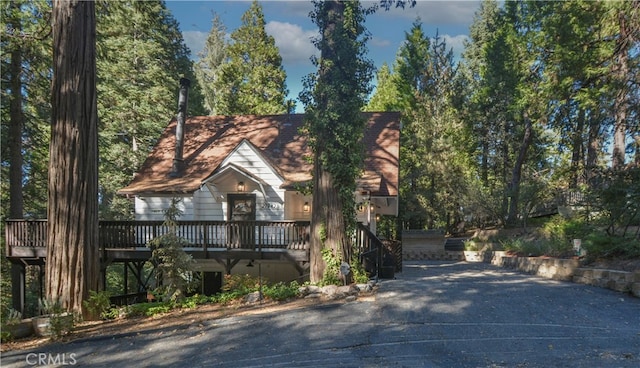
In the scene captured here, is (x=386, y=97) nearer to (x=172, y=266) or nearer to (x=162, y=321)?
(x=172, y=266)

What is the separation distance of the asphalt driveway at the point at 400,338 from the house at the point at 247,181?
619cm

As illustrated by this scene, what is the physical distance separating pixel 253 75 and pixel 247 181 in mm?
16132

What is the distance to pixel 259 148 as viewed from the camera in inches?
655

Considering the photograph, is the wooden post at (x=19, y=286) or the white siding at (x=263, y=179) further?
the white siding at (x=263, y=179)

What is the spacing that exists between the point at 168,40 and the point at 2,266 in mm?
14318

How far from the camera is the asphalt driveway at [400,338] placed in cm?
514

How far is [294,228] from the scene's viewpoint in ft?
40.3

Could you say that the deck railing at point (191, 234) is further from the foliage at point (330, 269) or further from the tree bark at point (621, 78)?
the tree bark at point (621, 78)

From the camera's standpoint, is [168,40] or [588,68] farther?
[168,40]

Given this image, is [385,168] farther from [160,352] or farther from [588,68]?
[160,352]

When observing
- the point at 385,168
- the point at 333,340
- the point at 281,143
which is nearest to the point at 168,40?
the point at 281,143

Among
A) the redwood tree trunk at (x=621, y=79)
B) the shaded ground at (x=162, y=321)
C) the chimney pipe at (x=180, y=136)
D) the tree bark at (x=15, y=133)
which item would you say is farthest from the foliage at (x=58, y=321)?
the redwood tree trunk at (x=621, y=79)

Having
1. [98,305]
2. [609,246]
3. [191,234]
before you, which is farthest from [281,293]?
[609,246]

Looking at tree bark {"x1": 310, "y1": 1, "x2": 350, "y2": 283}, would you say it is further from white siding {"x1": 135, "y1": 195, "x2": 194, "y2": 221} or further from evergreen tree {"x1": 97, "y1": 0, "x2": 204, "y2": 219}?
evergreen tree {"x1": 97, "y1": 0, "x2": 204, "y2": 219}
